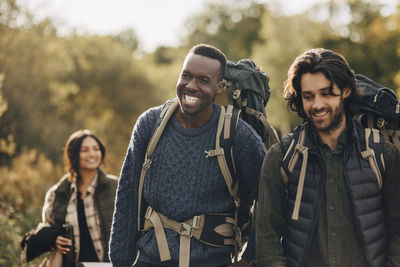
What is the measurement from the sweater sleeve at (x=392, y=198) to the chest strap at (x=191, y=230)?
1.02 metres

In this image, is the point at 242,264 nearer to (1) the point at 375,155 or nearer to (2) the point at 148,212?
(2) the point at 148,212

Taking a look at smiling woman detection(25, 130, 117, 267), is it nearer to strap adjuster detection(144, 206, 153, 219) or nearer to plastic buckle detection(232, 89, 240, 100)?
strap adjuster detection(144, 206, 153, 219)

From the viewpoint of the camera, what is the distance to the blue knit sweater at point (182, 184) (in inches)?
141

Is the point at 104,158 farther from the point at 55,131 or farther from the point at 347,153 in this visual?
the point at 55,131

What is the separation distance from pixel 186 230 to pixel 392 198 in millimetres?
1285

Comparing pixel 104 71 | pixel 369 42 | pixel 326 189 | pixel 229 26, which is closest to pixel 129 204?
pixel 326 189

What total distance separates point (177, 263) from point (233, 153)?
2.65 ft

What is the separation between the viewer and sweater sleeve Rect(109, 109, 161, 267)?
12.4 feet

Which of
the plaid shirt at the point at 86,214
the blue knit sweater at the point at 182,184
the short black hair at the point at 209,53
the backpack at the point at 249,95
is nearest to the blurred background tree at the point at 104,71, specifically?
the backpack at the point at 249,95

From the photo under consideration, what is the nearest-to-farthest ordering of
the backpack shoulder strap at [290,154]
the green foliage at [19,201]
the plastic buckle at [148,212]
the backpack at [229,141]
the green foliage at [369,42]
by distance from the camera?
the backpack shoulder strap at [290,154]
the backpack at [229,141]
the plastic buckle at [148,212]
the green foliage at [19,201]
the green foliage at [369,42]

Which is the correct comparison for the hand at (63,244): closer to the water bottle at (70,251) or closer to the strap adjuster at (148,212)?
the water bottle at (70,251)

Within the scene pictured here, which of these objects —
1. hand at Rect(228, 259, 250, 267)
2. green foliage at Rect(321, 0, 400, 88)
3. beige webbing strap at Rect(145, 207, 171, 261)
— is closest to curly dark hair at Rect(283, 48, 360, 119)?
hand at Rect(228, 259, 250, 267)

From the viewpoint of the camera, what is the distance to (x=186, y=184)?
3.61 meters

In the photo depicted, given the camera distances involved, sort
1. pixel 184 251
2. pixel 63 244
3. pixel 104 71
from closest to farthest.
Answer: pixel 184 251 → pixel 63 244 → pixel 104 71
